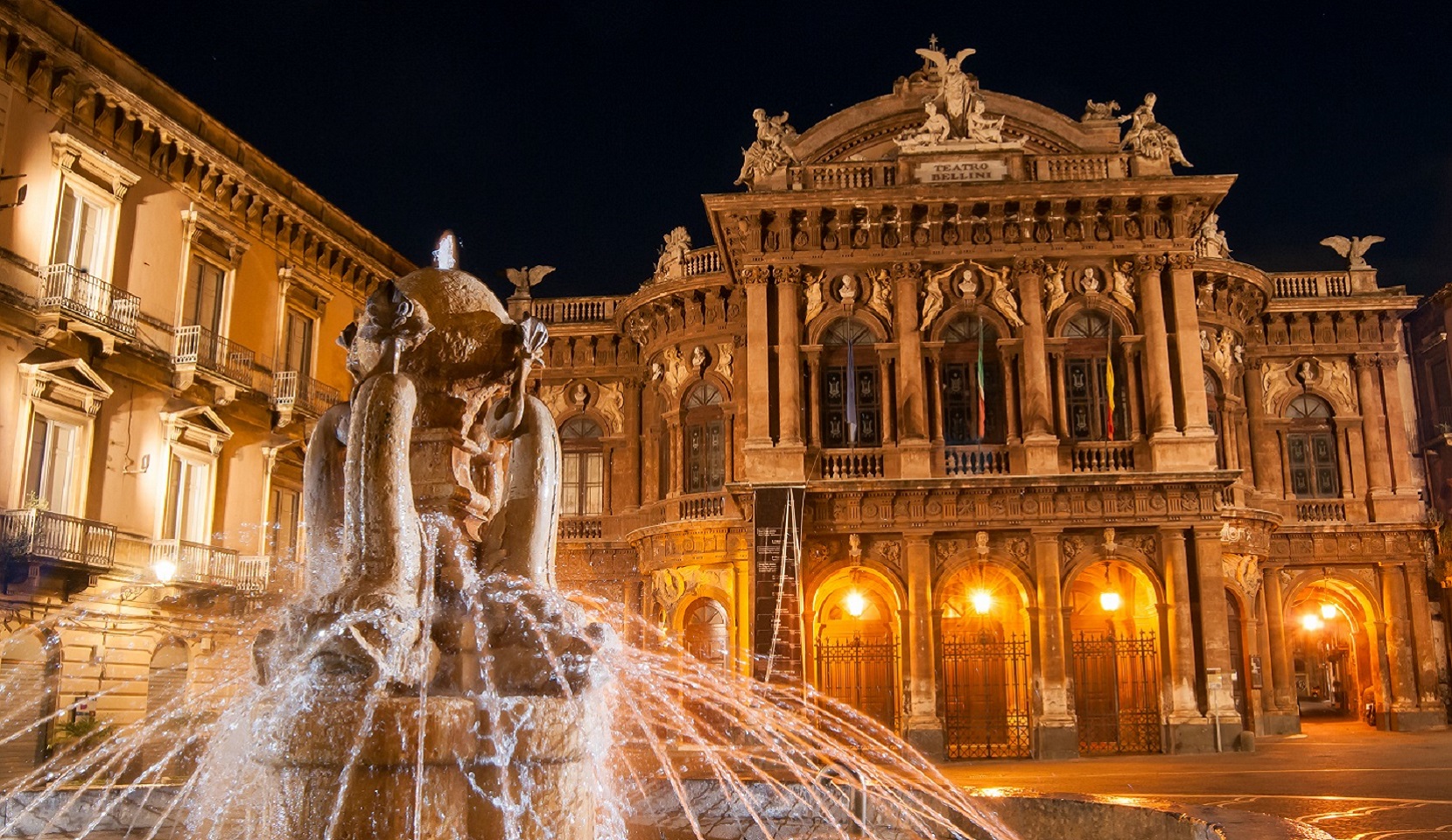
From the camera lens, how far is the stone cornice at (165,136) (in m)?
18.1

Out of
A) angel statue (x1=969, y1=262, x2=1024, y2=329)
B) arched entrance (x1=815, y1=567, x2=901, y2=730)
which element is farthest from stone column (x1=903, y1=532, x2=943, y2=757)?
angel statue (x1=969, y1=262, x2=1024, y2=329)

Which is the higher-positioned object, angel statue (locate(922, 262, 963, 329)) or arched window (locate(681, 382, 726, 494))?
angel statue (locate(922, 262, 963, 329))

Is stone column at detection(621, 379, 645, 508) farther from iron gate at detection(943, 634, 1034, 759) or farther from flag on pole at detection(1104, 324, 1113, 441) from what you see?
flag on pole at detection(1104, 324, 1113, 441)

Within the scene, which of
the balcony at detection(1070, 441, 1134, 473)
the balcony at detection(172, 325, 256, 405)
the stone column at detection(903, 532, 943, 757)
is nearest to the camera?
the stone column at detection(903, 532, 943, 757)

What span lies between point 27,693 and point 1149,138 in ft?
69.5

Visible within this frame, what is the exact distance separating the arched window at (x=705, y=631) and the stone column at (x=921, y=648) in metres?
4.24

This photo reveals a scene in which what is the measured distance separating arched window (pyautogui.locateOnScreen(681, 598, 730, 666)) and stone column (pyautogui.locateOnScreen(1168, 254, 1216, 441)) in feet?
30.8

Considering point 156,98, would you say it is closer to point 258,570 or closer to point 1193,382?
point 258,570

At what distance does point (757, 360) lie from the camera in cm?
2178

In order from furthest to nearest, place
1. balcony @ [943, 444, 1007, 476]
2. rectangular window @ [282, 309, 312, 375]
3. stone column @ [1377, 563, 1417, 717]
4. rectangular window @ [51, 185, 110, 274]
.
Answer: stone column @ [1377, 563, 1417, 717], rectangular window @ [282, 309, 312, 375], balcony @ [943, 444, 1007, 476], rectangular window @ [51, 185, 110, 274]

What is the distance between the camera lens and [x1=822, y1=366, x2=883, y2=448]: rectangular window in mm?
22047

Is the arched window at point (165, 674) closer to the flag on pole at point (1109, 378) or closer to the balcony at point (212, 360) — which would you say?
the balcony at point (212, 360)

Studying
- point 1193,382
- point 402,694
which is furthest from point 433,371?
point 1193,382

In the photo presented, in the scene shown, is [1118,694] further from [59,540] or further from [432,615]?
[432,615]
